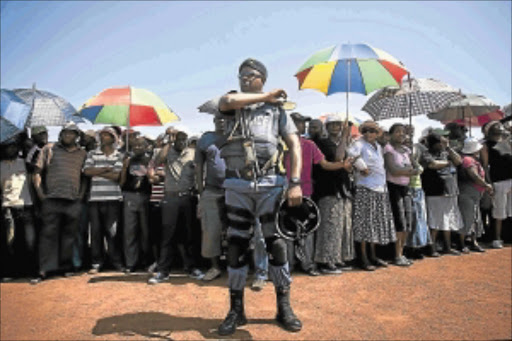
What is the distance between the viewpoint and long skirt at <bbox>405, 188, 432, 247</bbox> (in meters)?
6.67

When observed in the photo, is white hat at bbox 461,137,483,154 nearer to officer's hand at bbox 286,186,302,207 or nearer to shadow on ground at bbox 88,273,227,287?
shadow on ground at bbox 88,273,227,287

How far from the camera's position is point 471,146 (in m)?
7.65

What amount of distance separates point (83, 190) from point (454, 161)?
22.2ft

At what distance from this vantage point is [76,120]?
6715 millimetres

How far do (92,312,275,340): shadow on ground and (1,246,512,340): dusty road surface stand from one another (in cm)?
1

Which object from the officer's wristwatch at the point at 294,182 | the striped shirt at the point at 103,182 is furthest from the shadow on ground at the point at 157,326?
the striped shirt at the point at 103,182

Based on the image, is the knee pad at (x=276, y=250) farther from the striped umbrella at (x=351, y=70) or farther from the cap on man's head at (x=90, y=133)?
the cap on man's head at (x=90, y=133)

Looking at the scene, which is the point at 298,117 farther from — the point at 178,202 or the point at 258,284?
the point at 258,284

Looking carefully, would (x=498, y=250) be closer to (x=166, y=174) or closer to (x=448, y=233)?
(x=448, y=233)

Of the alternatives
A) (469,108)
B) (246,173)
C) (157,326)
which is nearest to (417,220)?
(469,108)

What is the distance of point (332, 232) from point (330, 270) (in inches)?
23.1

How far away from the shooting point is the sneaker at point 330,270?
5695 mm

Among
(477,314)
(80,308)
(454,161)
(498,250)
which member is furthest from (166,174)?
(498,250)

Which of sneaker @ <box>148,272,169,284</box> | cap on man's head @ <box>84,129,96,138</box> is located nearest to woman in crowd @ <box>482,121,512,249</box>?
sneaker @ <box>148,272,169,284</box>
